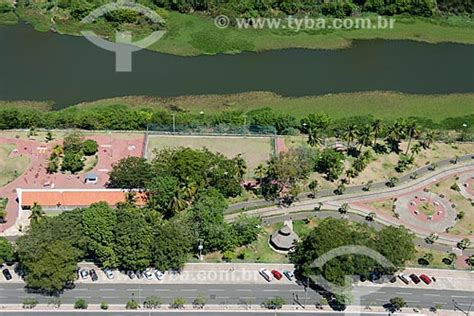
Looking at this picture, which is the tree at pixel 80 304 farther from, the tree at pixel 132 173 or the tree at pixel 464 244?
the tree at pixel 464 244

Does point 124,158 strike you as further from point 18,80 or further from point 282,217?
point 18,80

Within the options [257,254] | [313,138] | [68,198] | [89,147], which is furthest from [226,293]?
[89,147]

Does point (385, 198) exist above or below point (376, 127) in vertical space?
below

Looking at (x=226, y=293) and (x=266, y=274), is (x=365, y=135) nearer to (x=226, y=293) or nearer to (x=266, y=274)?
(x=266, y=274)

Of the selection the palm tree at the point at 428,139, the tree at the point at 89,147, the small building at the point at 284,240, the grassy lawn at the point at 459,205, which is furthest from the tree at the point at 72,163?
the palm tree at the point at 428,139

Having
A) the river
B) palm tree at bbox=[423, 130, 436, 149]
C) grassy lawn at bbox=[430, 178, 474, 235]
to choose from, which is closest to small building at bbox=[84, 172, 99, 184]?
the river

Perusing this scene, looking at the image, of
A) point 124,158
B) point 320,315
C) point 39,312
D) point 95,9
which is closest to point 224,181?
point 124,158
